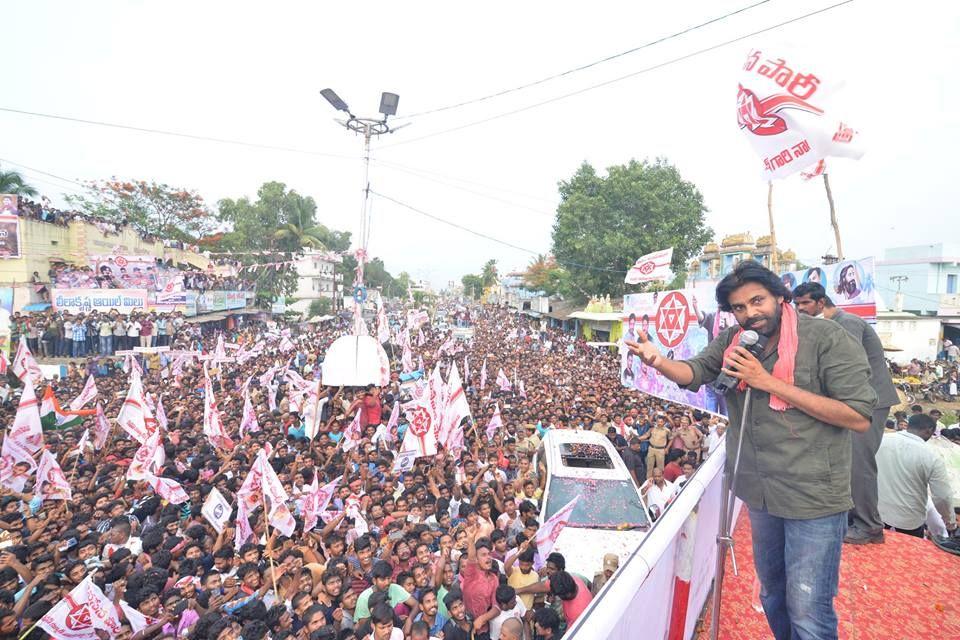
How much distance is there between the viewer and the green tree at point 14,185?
1014 inches

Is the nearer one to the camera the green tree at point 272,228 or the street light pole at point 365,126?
the street light pole at point 365,126

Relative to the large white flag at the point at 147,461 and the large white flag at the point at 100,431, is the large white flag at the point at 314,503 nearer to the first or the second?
the large white flag at the point at 147,461

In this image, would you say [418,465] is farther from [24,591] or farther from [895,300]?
[895,300]

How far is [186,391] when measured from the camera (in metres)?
14.1

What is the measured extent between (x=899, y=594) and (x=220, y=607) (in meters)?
5.28

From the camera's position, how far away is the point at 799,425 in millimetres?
1822

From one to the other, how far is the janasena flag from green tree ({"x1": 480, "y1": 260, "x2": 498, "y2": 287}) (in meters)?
109

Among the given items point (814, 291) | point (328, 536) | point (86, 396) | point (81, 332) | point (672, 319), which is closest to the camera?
point (814, 291)

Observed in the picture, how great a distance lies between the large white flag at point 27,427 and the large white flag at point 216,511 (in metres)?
3.94

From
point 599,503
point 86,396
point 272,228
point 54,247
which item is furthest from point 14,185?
point 599,503

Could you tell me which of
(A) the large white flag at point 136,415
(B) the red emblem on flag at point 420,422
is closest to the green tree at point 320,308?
(A) the large white flag at point 136,415

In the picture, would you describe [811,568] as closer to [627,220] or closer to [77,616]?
[77,616]

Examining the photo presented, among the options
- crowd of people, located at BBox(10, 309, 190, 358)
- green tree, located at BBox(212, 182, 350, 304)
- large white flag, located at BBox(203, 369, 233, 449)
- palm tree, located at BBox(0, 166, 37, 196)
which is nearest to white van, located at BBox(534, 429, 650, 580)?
large white flag, located at BBox(203, 369, 233, 449)

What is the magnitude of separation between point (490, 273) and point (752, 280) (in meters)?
113
